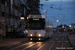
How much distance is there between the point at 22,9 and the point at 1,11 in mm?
19718

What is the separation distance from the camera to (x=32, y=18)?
2653 cm

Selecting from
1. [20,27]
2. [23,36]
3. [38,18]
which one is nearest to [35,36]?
[38,18]

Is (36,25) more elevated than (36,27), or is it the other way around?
(36,25)

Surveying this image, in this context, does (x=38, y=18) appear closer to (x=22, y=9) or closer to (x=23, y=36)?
(x=23, y=36)

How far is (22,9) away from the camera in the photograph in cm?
5766

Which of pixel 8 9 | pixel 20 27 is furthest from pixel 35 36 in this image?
pixel 20 27

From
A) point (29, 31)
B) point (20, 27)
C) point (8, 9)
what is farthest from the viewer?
point (20, 27)

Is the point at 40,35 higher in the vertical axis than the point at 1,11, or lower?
lower

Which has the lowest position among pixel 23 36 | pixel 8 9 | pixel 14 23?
pixel 23 36

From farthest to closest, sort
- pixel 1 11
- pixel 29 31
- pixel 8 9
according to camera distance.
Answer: pixel 8 9 < pixel 1 11 < pixel 29 31

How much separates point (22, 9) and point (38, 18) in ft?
105

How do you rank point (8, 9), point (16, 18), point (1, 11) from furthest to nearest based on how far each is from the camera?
point (16, 18), point (8, 9), point (1, 11)

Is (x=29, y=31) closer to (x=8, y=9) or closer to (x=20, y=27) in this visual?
(x=8, y=9)

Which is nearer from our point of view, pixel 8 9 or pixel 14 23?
pixel 8 9
